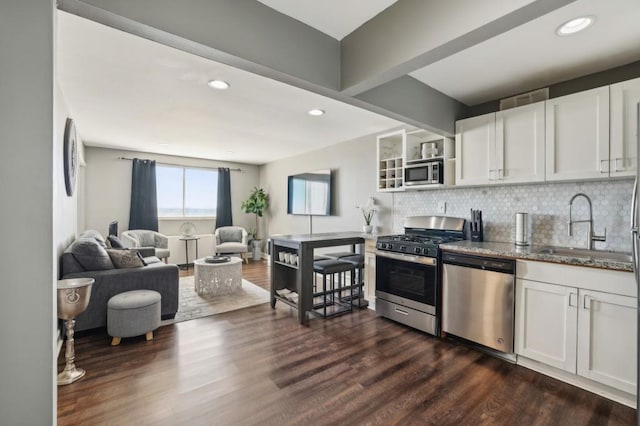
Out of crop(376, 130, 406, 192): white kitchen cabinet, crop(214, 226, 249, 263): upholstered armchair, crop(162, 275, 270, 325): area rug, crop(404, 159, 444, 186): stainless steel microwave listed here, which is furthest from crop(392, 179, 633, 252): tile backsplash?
crop(214, 226, 249, 263): upholstered armchair

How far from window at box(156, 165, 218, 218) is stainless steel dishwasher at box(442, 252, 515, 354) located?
583 centimetres

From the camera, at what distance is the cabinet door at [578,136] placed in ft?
7.29

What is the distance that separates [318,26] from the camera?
1940mm

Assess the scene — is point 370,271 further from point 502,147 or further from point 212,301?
point 212,301

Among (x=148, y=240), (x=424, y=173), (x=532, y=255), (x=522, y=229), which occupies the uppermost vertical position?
(x=424, y=173)

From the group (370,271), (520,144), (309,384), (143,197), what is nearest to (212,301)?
(370,271)

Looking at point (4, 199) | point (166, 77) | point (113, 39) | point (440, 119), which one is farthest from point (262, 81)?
point (4, 199)

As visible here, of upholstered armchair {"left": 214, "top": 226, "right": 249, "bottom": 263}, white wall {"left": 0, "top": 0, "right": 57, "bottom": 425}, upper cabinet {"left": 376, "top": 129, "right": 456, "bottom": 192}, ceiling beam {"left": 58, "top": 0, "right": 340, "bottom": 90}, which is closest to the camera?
white wall {"left": 0, "top": 0, "right": 57, "bottom": 425}

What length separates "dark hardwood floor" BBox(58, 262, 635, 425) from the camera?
1775mm

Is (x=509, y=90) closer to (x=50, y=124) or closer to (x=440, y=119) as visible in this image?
(x=440, y=119)

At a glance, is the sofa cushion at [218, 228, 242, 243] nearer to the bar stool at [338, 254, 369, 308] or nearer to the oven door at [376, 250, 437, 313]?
the bar stool at [338, 254, 369, 308]

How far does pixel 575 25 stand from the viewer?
1838 mm

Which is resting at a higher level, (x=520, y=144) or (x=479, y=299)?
(x=520, y=144)

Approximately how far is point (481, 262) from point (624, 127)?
1.41 m
